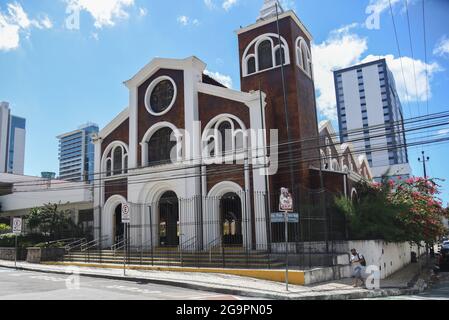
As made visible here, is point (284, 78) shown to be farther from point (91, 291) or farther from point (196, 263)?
point (91, 291)

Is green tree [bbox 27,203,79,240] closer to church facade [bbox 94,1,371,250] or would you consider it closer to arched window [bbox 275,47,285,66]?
church facade [bbox 94,1,371,250]

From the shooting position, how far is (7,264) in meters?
23.5

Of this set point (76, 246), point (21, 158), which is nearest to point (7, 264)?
point (76, 246)

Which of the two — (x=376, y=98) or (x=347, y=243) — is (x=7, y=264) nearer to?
(x=347, y=243)

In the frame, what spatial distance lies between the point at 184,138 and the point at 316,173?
24.7 feet

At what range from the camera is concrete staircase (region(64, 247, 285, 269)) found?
1750 centimetres

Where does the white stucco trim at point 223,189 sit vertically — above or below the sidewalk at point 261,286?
above

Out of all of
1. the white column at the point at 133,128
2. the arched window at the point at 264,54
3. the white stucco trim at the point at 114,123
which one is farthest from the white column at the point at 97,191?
the arched window at the point at 264,54

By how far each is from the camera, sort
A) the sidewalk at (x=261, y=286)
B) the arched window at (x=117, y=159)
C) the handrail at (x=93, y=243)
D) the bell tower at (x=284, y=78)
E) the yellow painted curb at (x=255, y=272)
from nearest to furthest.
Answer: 1. the sidewalk at (x=261, y=286)
2. the yellow painted curb at (x=255, y=272)
3. the bell tower at (x=284, y=78)
4. the handrail at (x=93, y=243)
5. the arched window at (x=117, y=159)

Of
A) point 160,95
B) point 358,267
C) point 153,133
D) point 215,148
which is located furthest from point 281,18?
point 358,267

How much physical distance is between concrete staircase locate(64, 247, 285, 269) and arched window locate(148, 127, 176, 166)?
5.27m

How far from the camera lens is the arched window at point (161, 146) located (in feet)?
83.2

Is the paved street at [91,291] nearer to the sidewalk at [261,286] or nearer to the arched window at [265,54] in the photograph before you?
the sidewalk at [261,286]

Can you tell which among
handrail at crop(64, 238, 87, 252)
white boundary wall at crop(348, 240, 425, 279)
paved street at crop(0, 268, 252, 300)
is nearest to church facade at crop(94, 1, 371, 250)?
handrail at crop(64, 238, 87, 252)
